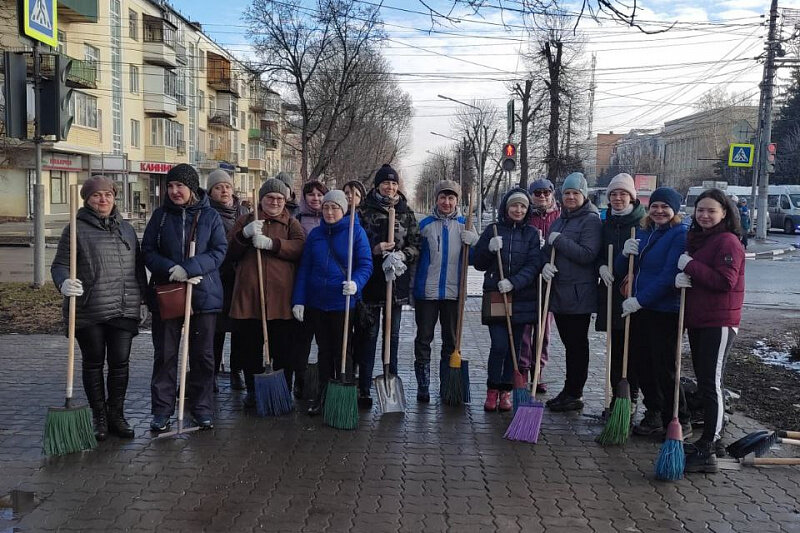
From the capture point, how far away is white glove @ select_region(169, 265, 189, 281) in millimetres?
4816

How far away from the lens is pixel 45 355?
743 centimetres

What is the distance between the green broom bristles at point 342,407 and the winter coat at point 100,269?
156cm

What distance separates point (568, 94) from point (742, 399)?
23105 millimetres

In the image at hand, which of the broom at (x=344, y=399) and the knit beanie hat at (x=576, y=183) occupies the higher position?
the knit beanie hat at (x=576, y=183)

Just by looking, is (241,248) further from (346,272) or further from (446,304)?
(446,304)

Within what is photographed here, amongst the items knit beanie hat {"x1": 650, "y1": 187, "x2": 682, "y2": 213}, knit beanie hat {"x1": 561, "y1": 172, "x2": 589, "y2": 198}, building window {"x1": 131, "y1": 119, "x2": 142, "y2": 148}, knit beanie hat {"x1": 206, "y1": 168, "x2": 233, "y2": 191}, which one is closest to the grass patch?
knit beanie hat {"x1": 206, "y1": 168, "x2": 233, "y2": 191}

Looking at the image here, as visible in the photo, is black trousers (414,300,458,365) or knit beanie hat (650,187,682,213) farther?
black trousers (414,300,458,365)

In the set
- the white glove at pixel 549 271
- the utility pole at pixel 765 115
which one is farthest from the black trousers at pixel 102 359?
the utility pole at pixel 765 115

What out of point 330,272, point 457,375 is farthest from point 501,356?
point 330,272

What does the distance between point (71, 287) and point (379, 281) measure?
2.36m

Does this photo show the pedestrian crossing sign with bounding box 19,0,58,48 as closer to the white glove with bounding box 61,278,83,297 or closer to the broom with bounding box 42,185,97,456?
the broom with bounding box 42,185,97,456

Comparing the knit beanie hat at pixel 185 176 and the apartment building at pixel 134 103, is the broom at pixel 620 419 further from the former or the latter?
the apartment building at pixel 134 103

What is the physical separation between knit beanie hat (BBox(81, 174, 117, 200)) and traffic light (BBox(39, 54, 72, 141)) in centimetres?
467

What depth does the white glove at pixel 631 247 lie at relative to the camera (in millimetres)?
5052
